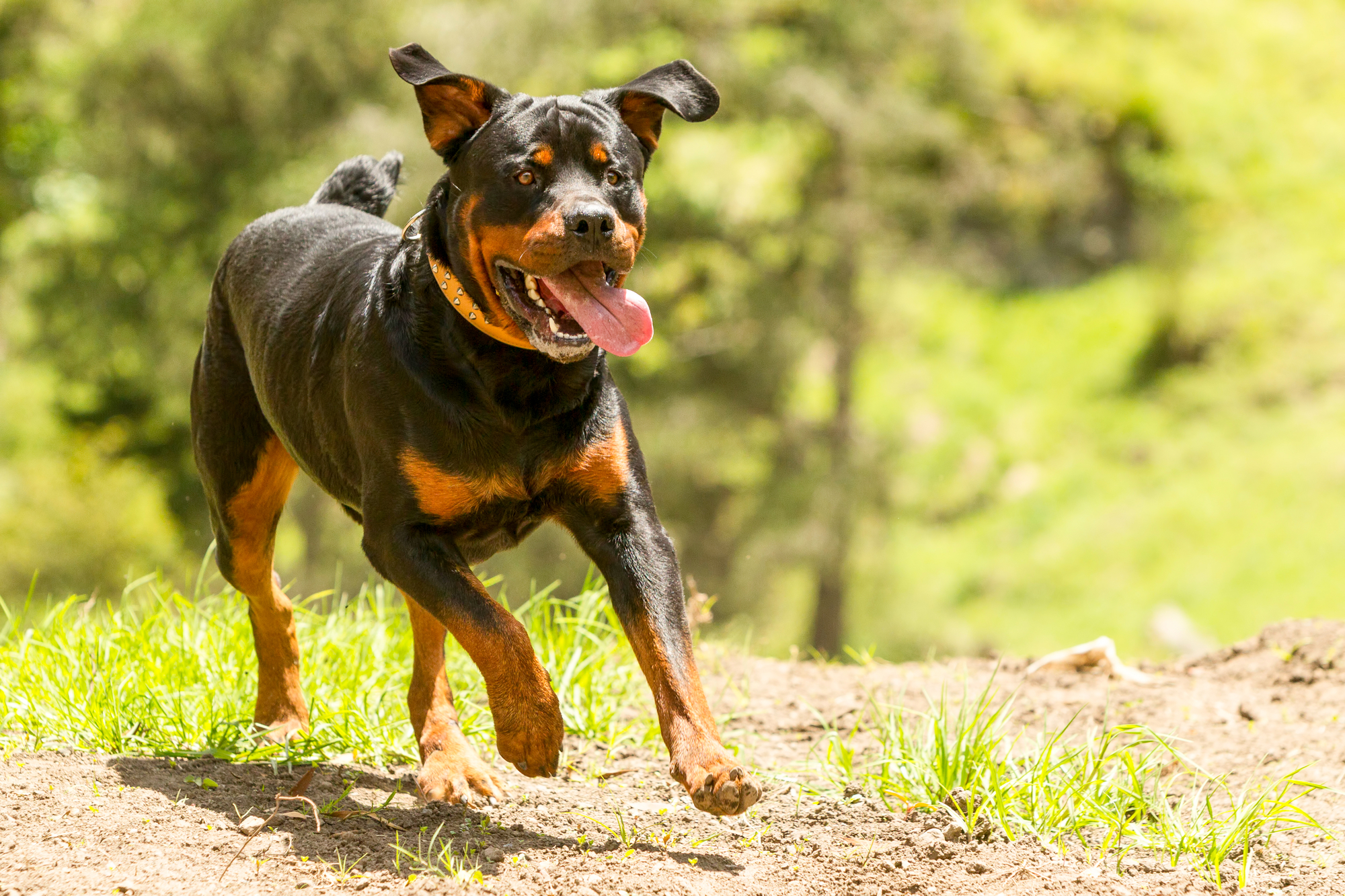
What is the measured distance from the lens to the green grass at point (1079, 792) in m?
3.58

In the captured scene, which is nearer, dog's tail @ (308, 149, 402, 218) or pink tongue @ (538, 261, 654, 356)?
pink tongue @ (538, 261, 654, 356)

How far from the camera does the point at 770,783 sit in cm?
424

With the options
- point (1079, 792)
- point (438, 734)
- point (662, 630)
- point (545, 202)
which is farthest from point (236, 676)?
point (1079, 792)

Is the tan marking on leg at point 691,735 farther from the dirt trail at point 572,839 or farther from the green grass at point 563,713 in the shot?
the green grass at point 563,713

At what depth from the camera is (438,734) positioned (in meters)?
4.20

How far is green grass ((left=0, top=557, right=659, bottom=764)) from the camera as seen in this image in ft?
14.0

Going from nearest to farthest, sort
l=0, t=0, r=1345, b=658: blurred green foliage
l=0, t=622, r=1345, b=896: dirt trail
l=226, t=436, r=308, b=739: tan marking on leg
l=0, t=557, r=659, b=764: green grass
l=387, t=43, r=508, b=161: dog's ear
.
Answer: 1. l=0, t=622, r=1345, b=896: dirt trail
2. l=387, t=43, r=508, b=161: dog's ear
3. l=0, t=557, r=659, b=764: green grass
4. l=226, t=436, r=308, b=739: tan marking on leg
5. l=0, t=0, r=1345, b=658: blurred green foliage

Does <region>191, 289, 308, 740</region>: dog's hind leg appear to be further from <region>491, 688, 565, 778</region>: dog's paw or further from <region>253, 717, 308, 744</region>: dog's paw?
<region>491, 688, 565, 778</region>: dog's paw

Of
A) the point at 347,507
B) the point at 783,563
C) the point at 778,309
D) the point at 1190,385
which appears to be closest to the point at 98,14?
the point at 778,309

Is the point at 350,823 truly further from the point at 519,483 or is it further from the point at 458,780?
the point at 519,483

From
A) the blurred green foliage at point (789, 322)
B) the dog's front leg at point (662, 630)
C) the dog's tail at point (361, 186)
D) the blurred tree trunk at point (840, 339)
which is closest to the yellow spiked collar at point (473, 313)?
the dog's front leg at point (662, 630)

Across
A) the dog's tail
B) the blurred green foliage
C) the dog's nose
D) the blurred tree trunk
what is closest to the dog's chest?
the dog's nose

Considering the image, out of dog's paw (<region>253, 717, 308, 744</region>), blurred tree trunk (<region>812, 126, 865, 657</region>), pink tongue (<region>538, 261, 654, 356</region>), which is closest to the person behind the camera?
pink tongue (<region>538, 261, 654, 356</region>)

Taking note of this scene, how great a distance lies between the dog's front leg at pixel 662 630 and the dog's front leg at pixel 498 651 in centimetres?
29
